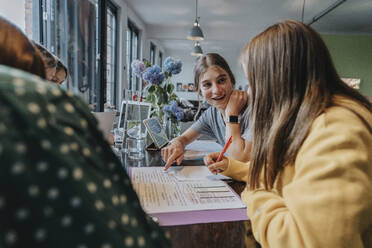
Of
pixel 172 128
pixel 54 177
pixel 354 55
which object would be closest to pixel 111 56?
pixel 172 128

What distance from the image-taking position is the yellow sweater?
43cm

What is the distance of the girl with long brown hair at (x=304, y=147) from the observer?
0.44 metres

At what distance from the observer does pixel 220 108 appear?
1.67 metres

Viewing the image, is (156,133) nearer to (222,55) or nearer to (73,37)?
(73,37)

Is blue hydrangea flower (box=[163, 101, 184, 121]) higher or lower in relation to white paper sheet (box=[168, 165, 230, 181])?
higher

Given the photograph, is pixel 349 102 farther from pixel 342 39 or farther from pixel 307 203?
pixel 342 39

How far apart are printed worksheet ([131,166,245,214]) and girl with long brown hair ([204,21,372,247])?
0.38 ft

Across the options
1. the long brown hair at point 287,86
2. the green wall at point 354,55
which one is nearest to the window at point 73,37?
the long brown hair at point 287,86

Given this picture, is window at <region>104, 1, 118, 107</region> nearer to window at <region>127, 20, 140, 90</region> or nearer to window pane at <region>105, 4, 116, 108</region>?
window pane at <region>105, 4, 116, 108</region>

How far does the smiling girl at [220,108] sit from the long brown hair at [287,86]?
0.61 metres

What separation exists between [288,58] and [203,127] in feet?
3.71

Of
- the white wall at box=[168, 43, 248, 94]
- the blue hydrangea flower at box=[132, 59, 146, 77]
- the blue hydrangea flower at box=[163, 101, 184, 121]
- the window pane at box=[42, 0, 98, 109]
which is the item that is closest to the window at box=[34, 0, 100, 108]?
the window pane at box=[42, 0, 98, 109]

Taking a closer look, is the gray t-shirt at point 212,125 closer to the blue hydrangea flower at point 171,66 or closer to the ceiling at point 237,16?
the blue hydrangea flower at point 171,66

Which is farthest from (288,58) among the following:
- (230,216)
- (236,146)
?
(236,146)
